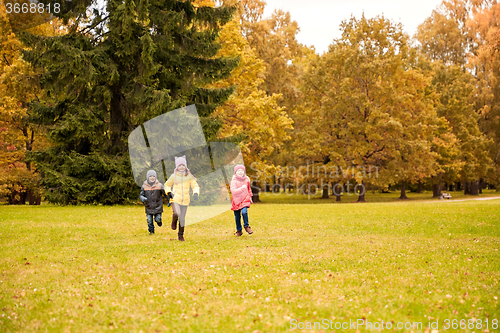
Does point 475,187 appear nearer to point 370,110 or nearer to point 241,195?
point 370,110

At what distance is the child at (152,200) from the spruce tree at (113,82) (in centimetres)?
1139

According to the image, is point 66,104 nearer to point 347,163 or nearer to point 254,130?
point 254,130

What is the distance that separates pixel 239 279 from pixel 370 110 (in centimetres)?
3161


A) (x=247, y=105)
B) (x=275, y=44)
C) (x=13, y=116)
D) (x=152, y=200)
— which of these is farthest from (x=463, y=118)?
(x=13, y=116)

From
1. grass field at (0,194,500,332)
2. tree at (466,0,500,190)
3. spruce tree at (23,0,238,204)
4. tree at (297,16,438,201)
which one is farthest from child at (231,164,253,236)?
tree at (466,0,500,190)

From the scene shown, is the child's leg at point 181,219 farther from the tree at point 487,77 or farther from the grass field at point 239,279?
the tree at point 487,77

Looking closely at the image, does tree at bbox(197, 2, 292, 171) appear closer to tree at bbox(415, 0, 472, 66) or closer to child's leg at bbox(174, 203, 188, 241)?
child's leg at bbox(174, 203, 188, 241)

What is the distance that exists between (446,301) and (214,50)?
2351 cm

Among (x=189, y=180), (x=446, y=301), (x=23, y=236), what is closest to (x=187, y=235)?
(x=189, y=180)

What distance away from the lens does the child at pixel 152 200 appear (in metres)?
12.6

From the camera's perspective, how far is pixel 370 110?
3603cm

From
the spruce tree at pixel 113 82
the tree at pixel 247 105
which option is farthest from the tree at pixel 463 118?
the spruce tree at pixel 113 82

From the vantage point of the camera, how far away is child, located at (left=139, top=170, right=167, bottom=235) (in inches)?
496

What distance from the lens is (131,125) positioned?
26453mm
